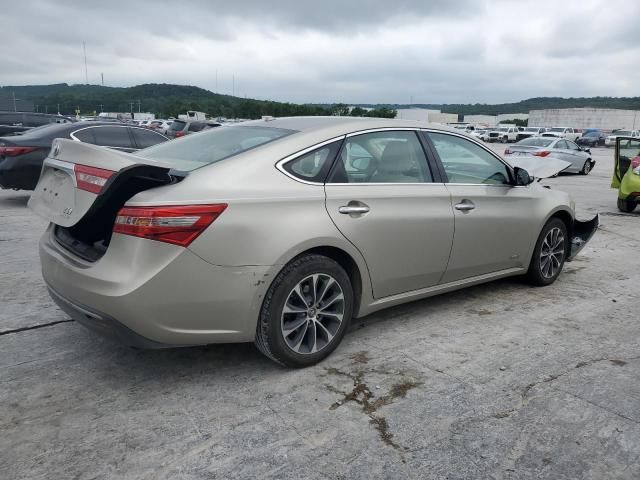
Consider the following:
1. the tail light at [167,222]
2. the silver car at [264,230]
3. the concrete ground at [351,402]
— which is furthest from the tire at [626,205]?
the tail light at [167,222]

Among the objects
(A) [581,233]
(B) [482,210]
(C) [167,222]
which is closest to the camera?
(C) [167,222]

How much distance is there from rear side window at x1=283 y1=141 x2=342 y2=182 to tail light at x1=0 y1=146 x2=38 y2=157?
7.36 meters

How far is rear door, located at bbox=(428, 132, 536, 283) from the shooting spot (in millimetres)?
4289

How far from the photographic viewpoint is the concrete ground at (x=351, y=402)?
255 cm

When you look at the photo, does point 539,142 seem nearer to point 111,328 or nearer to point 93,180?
point 93,180

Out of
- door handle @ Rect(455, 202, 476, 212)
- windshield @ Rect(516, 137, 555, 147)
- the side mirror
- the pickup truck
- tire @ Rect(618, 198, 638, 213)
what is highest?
the side mirror

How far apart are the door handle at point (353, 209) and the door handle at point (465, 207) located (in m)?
0.97

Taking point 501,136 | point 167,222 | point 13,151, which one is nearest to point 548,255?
point 167,222

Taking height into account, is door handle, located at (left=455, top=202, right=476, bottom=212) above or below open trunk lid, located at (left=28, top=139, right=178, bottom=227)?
below

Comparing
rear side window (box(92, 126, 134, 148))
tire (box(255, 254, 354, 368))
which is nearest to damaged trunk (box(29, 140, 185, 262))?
tire (box(255, 254, 354, 368))

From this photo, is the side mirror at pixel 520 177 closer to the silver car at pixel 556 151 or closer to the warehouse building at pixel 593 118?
the silver car at pixel 556 151

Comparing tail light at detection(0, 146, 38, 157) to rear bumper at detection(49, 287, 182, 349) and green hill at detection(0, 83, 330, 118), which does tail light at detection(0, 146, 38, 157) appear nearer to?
rear bumper at detection(49, 287, 182, 349)

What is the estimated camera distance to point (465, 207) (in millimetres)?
4281

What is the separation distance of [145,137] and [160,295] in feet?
28.1
